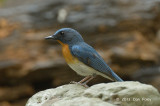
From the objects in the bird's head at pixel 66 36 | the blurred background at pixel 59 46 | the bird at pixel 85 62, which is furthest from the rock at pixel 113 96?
the blurred background at pixel 59 46

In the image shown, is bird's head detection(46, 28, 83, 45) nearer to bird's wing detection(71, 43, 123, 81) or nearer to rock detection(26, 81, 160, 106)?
bird's wing detection(71, 43, 123, 81)

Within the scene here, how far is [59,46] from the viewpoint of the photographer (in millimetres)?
12305

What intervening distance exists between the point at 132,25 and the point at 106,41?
127cm

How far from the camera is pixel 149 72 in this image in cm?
1350

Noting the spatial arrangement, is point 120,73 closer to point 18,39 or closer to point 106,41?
point 106,41

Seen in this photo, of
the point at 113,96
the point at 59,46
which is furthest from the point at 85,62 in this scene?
the point at 59,46

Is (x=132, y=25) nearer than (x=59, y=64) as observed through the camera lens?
No

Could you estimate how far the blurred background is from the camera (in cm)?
1194

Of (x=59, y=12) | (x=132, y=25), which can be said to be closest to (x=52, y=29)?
(x=59, y=12)

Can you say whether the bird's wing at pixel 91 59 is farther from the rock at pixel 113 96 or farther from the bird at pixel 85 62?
the rock at pixel 113 96

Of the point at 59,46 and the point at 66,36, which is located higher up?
the point at 59,46

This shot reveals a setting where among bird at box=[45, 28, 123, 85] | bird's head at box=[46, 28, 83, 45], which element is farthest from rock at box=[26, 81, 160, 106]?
bird's head at box=[46, 28, 83, 45]

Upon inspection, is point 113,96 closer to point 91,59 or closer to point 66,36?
point 91,59

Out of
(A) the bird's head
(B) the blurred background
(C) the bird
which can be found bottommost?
(C) the bird
